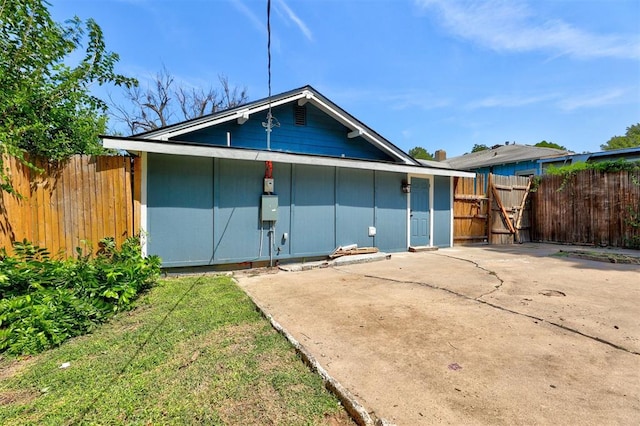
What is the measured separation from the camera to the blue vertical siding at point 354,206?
7.17m

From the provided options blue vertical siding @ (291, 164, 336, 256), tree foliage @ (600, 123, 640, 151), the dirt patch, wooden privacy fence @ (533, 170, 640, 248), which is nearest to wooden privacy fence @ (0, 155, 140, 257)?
the dirt patch

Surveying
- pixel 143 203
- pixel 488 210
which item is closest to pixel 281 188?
pixel 143 203

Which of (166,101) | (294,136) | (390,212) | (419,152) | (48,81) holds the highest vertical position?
(419,152)

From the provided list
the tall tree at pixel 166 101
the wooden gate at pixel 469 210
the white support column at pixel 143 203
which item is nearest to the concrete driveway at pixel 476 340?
the white support column at pixel 143 203

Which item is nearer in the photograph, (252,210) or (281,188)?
(252,210)

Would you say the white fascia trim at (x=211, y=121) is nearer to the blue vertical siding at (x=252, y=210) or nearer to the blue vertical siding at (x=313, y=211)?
the blue vertical siding at (x=252, y=210)

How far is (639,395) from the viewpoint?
183cm

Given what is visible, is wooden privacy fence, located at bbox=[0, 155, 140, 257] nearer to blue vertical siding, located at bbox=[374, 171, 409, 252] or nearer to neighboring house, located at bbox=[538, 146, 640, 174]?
blue vertical siding, located at bbox=[374, 171, 409, 252]

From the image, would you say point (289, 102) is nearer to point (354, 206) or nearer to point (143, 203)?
point (354, 206)

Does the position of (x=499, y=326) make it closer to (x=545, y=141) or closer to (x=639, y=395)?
(x=639, y=395)

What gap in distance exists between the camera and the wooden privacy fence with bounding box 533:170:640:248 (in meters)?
8.14

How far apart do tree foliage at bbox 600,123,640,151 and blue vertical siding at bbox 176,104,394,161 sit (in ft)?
121

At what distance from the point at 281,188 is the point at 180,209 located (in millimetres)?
2081

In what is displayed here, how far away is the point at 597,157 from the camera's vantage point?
465 inches
